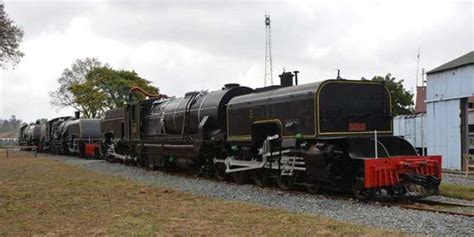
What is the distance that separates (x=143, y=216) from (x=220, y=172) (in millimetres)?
8246

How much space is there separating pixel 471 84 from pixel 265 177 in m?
10.4

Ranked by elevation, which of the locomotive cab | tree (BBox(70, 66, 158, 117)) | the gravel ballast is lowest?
the gravel ballast

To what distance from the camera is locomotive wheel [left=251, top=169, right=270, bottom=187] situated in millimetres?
14938

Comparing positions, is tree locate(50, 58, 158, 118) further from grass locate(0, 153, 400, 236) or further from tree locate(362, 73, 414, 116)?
grass locate(0, 153, 400, 236)

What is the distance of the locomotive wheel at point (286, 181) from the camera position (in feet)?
45.1

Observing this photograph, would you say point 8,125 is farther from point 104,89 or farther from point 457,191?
point 457,191

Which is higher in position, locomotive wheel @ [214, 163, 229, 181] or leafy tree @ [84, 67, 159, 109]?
leafy tree @ [84, 67, 159, 109]

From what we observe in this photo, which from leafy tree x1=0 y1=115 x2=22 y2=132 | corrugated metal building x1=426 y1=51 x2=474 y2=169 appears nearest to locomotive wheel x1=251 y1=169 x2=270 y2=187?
corrugated metal building x1=426 y1=51 x2=474 y2=169

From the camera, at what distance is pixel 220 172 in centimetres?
1766

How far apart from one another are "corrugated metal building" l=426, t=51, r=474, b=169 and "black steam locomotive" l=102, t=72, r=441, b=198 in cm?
895

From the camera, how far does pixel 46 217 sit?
377 inches

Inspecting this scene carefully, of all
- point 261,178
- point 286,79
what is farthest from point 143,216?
point 286,79

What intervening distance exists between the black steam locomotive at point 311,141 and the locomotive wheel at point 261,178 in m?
0.04

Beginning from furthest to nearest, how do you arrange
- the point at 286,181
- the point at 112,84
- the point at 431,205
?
the point at 112,84 < the point at 286,181 < the point at 431,205
